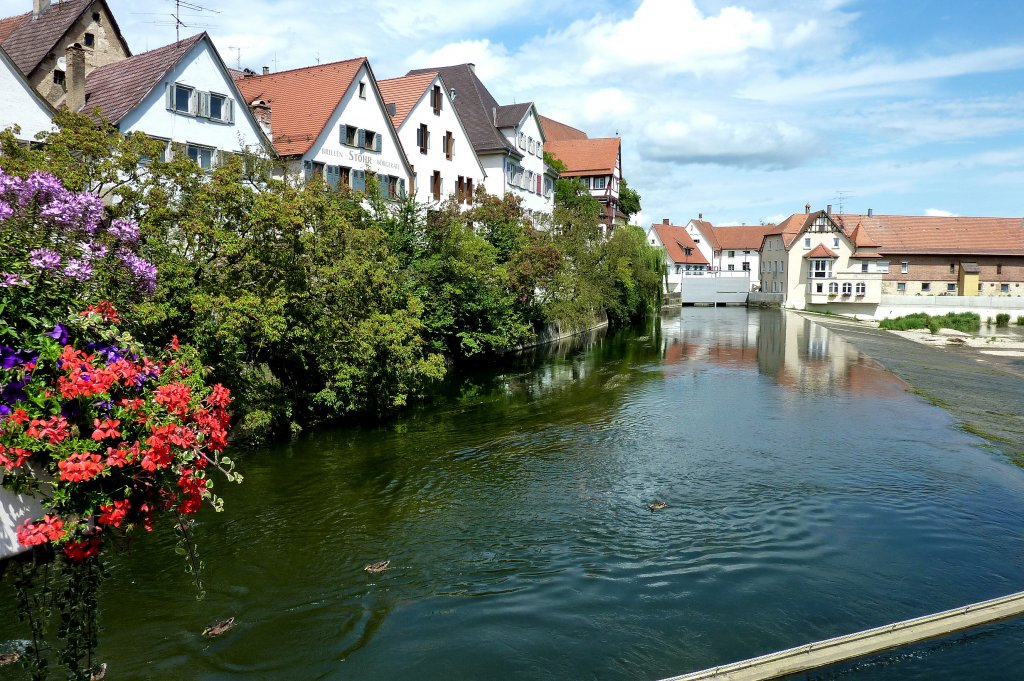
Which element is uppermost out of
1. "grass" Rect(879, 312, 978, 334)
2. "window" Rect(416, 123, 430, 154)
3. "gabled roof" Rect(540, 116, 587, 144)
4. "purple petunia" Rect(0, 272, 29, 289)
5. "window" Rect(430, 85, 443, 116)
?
"gabled roof" Rect(540, 116, 587, 144)

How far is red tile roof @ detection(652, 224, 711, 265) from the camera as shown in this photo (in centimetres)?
12056

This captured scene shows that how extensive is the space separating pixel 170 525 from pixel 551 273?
2971 centimetres

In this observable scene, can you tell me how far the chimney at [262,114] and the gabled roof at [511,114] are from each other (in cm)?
2379

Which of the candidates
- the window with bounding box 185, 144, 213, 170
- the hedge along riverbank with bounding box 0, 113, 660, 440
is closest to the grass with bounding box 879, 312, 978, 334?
the hedge along riverbank with bounding box 0, 113, 660, 440

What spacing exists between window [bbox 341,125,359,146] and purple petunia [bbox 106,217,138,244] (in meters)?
20.9

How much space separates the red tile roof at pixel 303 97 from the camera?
1361 inches

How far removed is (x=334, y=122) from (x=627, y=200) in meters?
58.8

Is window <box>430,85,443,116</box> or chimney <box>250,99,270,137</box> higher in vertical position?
window <box>430,85,443,116</box>

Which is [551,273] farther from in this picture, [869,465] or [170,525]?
[170,525]

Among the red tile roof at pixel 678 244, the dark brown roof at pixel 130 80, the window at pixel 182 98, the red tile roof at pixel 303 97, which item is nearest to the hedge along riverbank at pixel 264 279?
the red tile roof at pixel 303 97

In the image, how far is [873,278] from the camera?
82562mm

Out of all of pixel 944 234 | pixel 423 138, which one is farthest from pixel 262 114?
pixel 944 234

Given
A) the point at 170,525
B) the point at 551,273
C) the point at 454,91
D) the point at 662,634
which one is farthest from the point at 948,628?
the point at 454,91

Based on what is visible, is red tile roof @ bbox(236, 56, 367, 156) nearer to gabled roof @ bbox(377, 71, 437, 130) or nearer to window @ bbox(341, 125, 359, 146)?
window @ bbox(341, 125, 359, 146)
